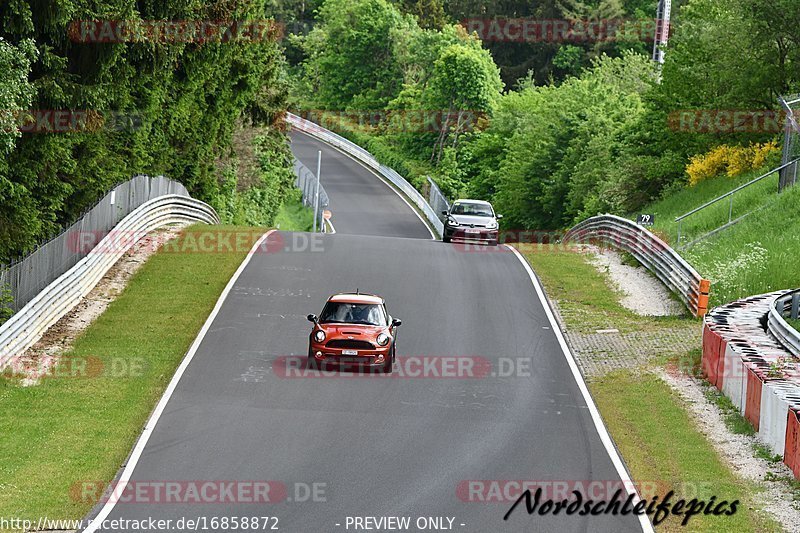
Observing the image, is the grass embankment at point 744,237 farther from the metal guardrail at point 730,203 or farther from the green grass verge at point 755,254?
the metal guardrail at point 730,203

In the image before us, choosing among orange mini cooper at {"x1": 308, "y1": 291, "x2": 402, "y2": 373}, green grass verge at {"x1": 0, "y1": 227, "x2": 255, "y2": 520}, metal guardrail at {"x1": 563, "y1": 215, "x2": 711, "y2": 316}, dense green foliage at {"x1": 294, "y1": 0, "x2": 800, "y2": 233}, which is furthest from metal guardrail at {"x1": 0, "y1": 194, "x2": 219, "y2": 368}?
dense green foliage at {"x1": 294, "y1": 0, "x2": 800, "y2": 233}

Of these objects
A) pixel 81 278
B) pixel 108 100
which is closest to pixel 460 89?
pixel 108 100

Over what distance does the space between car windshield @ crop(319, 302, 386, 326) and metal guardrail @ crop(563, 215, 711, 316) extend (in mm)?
9546

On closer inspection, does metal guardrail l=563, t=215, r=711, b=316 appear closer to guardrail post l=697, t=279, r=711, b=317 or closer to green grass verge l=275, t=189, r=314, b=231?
guardrail post l=697, t=279, r=711, b=317

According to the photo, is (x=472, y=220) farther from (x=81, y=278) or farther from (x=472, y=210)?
(x=81, y=278)

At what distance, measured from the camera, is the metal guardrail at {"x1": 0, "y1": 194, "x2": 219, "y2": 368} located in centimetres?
2295

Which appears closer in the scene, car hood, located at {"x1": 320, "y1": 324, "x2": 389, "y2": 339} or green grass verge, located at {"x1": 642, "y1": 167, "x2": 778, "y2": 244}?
car hood, located at {"x1": 320, "y1": 324, "x2": 389, "y2": 339}

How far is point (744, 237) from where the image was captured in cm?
3431

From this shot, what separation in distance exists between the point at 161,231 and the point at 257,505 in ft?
77.0

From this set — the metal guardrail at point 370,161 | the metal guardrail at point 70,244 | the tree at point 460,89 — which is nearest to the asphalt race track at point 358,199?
the metal guardrail at point 370,161

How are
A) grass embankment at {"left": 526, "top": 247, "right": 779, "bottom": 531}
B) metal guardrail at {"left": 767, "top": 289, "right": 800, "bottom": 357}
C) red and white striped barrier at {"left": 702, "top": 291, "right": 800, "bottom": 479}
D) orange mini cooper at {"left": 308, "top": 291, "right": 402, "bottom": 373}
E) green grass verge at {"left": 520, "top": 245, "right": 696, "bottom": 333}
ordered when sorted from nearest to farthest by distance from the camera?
grass embankment at {"left": 526, "top": 247, "right": 779, "bottom": 531} < red and white striped barrier at {"left": 702, "top": 291, "right": 800, "bottom": 479} < orange mini cooper at {"left": 308, "top": 291, "right": 402, "bottom": 373} < metal guardrail at {"left": 767, "top": 289, "right": 800, "bottom": 357} < green grass verge at {"left": 520, "top": 245, "right": 696, "bottom": 333}

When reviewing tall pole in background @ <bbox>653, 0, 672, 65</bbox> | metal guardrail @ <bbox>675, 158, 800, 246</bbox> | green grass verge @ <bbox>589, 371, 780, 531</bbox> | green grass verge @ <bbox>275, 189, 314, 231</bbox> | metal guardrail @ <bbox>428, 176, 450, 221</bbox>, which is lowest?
green grass verge @ <bbox>275, 189, 314, 231</bbox>

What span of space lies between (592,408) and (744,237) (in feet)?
49.8

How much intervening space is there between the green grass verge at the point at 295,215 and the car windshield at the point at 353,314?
4580cm
